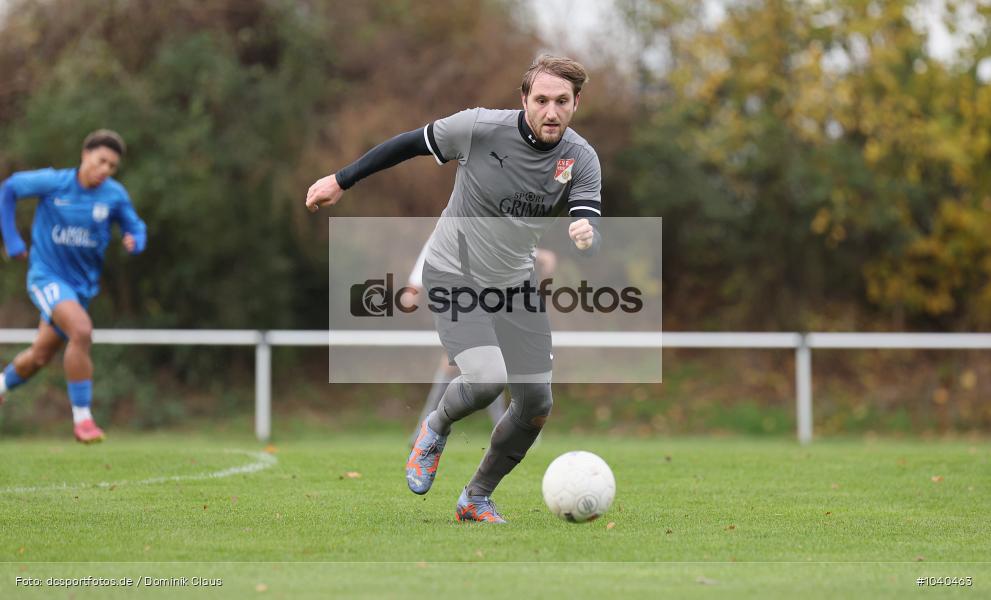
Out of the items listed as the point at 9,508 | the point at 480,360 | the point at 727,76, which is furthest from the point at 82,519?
the point at 727,76

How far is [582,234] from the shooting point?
18.8ft

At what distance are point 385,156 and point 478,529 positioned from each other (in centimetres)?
202

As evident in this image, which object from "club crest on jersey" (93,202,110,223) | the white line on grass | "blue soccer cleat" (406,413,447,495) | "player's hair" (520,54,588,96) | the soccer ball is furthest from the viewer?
"club crest on jersey" (93,202,110,223)

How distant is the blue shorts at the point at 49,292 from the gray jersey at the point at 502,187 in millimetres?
4677

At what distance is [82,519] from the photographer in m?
6.36

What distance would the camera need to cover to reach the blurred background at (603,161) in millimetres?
16750

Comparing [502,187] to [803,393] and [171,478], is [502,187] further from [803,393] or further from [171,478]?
[803,393]

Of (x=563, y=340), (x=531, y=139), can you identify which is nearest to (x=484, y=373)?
(x=531, y=139)

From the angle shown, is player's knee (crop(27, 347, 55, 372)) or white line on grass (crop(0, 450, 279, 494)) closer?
white line on grass (crop(0, 450, 279, 494))

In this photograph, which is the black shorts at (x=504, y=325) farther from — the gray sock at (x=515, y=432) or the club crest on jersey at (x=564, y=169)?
the club crest on jersey at (x=564, y=169)

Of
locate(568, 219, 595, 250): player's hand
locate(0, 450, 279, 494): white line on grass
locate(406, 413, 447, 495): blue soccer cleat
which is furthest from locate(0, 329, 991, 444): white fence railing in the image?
locate(568, 219, 595, 250): player's hand

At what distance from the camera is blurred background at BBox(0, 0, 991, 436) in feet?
55.0

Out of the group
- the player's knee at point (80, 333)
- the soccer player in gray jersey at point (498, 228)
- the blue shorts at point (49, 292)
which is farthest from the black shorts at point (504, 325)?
the blue shorts at point (49, 292)

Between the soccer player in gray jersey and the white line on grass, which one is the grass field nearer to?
the white line on grass
